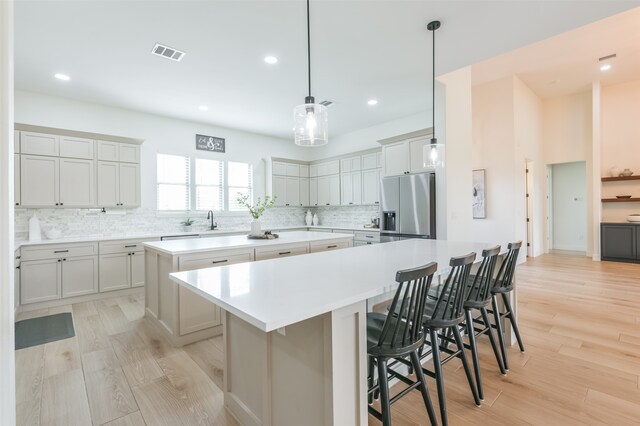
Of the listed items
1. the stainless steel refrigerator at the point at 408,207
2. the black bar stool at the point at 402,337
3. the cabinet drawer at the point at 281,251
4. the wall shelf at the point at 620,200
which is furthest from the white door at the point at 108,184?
the wall shelf at the point at 620,200

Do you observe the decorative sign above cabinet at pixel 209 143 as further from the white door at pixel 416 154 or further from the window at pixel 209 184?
the white door at pixel 416 154

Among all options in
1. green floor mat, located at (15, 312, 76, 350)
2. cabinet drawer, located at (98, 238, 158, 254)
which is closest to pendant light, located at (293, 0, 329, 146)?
green floor mat, located at (15, 312, 76, 350)

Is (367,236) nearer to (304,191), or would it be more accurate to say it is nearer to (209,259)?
(304,191)

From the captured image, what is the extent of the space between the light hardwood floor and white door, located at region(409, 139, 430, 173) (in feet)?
8.27

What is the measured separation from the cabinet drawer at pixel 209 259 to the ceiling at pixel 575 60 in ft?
18.6

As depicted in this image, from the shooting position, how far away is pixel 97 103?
15.6 feet

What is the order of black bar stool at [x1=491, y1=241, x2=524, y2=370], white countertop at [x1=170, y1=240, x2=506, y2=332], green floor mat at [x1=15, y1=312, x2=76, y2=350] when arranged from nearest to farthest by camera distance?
white countertop at [x1=170, y1=240, x2=506, y2=332] < black bar stool at [x1=491, y1=241, x2=524, y2=370] < green floor mat at [x1=15, y1=312, x2=76, y2=350]

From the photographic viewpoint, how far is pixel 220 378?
7.64 ft

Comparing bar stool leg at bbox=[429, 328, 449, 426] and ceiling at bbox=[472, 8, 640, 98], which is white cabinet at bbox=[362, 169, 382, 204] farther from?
bar stool leg at bbox=[429, 328, 449, 426]

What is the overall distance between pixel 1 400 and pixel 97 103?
5.46 m

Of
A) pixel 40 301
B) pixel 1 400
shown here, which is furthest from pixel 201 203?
pixel 1 400

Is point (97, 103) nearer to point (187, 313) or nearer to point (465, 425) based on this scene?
point (187, 313)

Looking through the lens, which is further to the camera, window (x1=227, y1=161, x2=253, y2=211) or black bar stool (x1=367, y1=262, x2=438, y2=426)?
window (x1=227, y1=161, x2=253, y2=211)

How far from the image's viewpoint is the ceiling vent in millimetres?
3171
